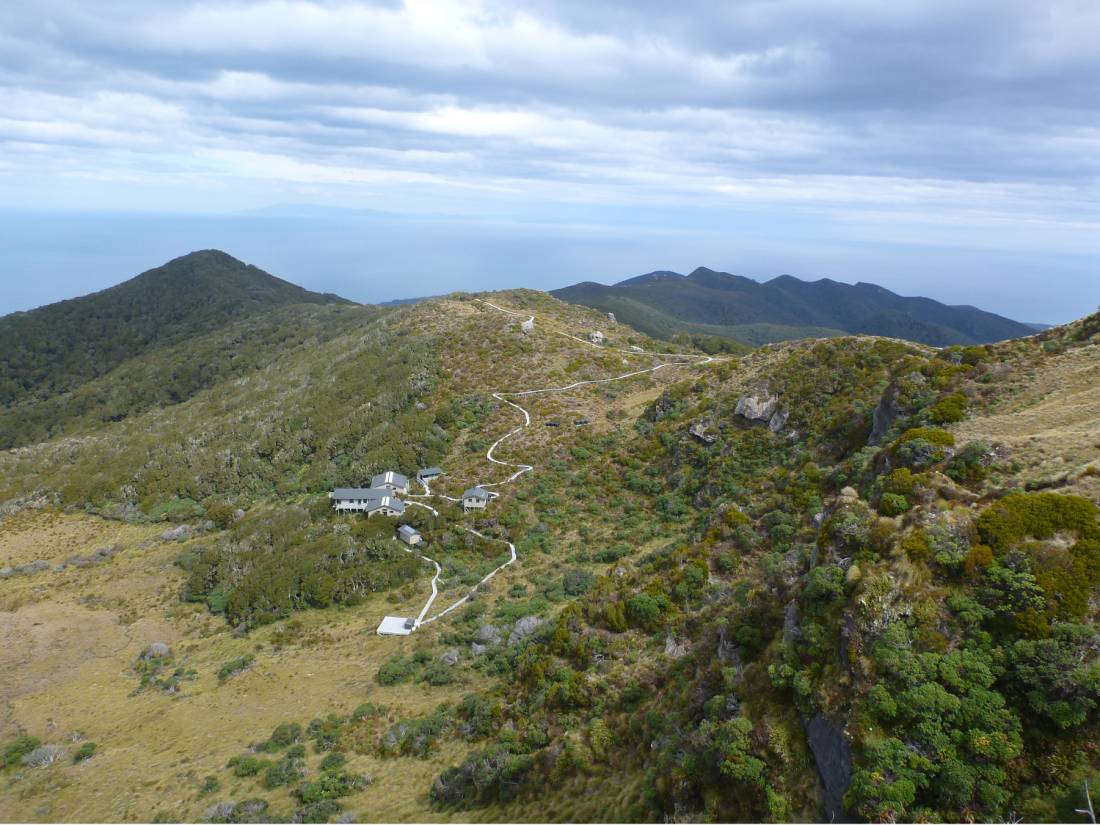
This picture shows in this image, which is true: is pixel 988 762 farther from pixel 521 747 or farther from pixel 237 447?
pixel 237 447

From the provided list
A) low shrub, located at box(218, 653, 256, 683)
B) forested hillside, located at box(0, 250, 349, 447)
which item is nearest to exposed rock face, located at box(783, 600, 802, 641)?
low shrub, located at box(218, 653, 256, 683)

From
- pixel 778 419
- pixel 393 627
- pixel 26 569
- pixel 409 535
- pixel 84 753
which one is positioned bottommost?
pixel 26 569

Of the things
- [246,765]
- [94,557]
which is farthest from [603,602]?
[94,557]

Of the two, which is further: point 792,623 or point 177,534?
point 177,534

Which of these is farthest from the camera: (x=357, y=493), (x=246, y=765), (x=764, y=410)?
(x=357, y=493)

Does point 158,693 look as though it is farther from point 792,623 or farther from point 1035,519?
point 1035,519

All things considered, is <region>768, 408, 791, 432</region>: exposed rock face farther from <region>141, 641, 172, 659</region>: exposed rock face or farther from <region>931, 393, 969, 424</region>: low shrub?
<region>141, 641, 172, 659</region>: exposed rock face
